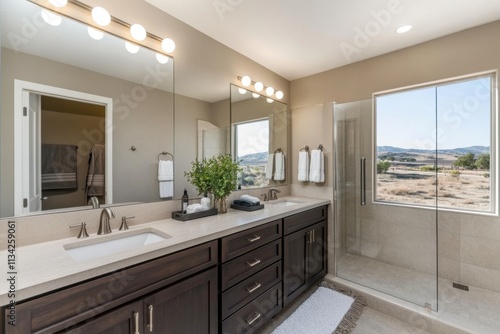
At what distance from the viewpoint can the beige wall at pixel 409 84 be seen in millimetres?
2076

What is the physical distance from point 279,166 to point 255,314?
175 cm

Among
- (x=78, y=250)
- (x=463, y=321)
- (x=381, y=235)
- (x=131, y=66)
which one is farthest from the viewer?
(x=381, y=235)

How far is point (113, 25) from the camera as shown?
1.53m

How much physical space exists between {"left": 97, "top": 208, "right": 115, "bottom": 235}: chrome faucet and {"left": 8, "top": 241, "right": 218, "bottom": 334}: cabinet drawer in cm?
49

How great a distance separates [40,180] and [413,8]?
288 centimetres

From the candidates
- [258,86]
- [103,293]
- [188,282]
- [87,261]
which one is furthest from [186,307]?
[258,86]

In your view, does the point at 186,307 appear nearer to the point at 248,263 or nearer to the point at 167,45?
the point at 248,263

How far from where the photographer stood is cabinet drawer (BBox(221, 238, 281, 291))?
4.77ft

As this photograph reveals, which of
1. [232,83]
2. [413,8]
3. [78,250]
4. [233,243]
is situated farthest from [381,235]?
[78,250]

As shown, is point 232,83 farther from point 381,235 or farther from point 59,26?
point 381,235

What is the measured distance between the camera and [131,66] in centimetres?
163

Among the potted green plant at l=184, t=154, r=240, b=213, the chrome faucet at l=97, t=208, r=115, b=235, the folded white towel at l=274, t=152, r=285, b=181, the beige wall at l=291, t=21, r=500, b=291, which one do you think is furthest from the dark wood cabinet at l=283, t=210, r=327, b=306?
the chrome faucet at l=97, t=208, r=115, b=235

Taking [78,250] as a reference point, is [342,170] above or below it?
above

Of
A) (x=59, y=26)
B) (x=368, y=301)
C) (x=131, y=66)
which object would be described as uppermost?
(x=59, y=26)
